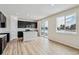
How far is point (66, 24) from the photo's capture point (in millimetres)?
7297

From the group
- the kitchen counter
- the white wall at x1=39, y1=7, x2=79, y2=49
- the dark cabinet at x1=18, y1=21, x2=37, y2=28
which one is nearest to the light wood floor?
the white wall at x1=39, y1=7, x2=79, y2=49

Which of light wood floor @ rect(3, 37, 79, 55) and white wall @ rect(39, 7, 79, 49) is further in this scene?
white wall @ rect(39, 7, 79, 49)

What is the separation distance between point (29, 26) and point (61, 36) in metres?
6.86

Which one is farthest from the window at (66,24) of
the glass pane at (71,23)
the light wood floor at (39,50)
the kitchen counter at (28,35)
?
the kitchen counter at (28,35)

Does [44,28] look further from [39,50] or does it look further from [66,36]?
[39,50]

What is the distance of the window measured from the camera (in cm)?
645

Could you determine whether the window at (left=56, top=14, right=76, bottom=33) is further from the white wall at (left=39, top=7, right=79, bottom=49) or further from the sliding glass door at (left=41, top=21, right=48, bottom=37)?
the sliding glass door at (left=41, top=21, right=48, bottom=37)

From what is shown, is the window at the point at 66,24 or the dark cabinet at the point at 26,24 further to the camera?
the dark cabinet at the point at 26,24

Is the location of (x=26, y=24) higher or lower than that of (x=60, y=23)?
higher

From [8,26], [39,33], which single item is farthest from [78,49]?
[39,33]

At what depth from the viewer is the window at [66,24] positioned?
645cm

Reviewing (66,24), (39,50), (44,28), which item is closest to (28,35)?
(66,24)

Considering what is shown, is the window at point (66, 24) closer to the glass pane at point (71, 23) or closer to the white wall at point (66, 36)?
the glass pane at point (71, 23)
